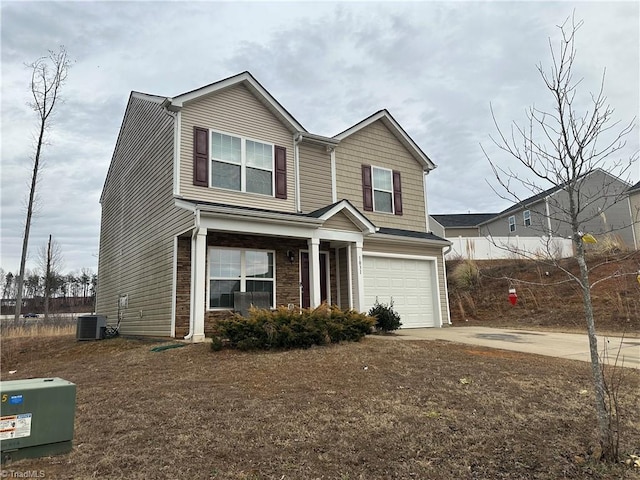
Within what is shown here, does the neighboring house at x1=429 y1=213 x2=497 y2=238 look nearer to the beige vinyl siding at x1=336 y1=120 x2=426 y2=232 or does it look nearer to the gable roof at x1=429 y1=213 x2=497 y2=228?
the gable roof at x1=429 y1=213 x2=497 y2=228

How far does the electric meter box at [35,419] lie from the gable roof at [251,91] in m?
8.89

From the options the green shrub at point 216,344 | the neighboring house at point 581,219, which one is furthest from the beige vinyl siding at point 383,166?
the green shrub at point 216,344

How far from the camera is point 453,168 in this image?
17344mm

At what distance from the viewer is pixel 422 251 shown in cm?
1501

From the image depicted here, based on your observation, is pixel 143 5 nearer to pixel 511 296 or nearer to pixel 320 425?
pixel 320 425

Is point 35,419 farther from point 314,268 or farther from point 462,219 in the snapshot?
point 462,219

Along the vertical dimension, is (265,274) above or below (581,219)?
below

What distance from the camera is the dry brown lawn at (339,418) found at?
3484 mm

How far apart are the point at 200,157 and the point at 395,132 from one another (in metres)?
7.49

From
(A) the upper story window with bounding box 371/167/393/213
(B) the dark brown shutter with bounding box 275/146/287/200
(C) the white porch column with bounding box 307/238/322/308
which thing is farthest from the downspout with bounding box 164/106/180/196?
(A) the upper story window with bounding box 371/167/393/213

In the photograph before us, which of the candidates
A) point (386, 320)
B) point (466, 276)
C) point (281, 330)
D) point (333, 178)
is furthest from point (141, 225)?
point (466, 276)

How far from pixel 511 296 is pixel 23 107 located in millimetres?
23480

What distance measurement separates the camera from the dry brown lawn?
3484 mm

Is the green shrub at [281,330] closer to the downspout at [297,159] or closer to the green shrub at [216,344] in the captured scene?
the green shrub at [216,344]
